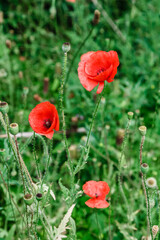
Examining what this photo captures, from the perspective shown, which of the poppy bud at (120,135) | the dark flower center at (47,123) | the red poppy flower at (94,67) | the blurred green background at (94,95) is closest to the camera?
the red poppy flower at (94,67)

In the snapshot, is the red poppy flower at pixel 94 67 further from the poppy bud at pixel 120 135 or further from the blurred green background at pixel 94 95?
the poppy bud at pixel 120 135

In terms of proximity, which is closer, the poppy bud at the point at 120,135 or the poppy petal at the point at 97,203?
the poppy petal at the point at 97,203

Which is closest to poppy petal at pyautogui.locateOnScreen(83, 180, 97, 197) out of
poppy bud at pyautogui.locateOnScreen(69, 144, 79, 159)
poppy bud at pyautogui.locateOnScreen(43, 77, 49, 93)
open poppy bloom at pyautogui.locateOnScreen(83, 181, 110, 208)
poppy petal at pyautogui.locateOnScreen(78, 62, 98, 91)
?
open poppy bloom at pyautogui.locateOnScreen(83, 181, 110, 208)

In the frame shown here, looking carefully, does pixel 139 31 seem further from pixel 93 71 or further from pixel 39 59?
pixel 93 71

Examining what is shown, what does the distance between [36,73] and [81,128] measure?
0.95 meters

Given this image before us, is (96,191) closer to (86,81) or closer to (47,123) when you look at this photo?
(47,123)

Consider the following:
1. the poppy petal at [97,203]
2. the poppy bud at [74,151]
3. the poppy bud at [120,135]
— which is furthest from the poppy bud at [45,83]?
the poppy petal at [97,203]

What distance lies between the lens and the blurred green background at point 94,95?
1667mm

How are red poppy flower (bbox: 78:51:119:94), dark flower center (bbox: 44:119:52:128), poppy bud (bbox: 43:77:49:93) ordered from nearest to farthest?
1. red poppy flower (bbox: 78:51:119:94)
2. dark flower center (bbox: 44:119:52:128)
3. poppy bud (bbox: 43:77:49:93)

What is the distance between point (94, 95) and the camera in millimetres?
2240

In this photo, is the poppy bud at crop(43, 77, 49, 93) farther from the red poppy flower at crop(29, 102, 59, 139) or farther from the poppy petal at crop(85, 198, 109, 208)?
the poppy petal at crop(85, 198, 109, 208)

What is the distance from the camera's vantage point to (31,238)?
120 centimetres

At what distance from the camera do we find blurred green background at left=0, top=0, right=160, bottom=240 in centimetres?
167

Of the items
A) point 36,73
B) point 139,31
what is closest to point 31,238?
point 36,73
